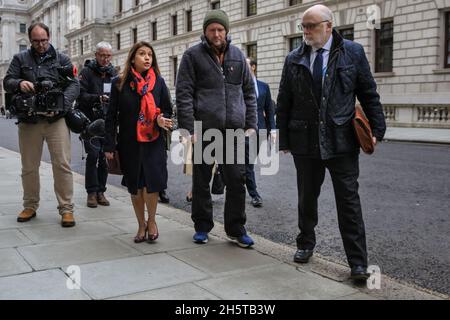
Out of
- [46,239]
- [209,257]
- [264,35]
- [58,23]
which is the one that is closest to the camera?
[209,257]

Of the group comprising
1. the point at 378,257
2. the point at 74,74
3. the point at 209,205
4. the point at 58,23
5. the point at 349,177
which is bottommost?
the point at 378,257

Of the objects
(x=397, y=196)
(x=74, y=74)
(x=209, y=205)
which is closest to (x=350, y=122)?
(x=209, y=205)

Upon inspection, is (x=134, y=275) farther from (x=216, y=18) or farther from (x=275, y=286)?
(x=216, y=18)

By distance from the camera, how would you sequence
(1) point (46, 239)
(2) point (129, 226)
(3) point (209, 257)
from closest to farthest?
(3) point (209, 257) < (1) point (46, 239) < (2) point (129, 226)

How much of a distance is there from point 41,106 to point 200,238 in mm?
2070

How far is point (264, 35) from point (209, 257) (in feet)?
101

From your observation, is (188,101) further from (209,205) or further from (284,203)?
(284,203)

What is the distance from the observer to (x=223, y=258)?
4.38 metres

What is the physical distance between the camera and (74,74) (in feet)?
18.6

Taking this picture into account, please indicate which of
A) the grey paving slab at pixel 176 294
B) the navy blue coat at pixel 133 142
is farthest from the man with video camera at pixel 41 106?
the grey paving slab at pixel 176 294

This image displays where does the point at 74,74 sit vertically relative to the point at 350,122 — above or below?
above

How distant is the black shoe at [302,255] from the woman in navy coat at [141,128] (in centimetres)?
133

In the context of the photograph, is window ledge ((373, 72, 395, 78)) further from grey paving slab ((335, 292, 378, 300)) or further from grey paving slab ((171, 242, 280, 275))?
grey paving slab ((335, 292, 378, 300))

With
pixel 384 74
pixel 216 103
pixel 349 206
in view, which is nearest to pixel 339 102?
pixel 349 206
